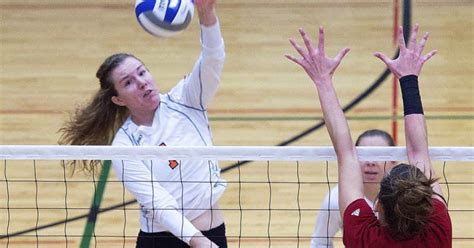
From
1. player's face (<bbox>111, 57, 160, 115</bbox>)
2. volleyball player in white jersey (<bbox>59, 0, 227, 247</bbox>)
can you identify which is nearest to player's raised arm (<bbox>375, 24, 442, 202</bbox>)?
volleyball player in white jersey (<bbox>59, 0, 227, 247</bbox>)

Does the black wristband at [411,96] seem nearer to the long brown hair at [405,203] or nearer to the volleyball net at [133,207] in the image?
the long brown hair at [405,203]

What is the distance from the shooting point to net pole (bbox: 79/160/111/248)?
22.4 feet

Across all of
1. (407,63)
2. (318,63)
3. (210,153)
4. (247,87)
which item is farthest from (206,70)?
(247,87)

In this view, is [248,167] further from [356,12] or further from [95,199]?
[356,12]

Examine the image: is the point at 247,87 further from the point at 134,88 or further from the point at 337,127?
the point at 337,127

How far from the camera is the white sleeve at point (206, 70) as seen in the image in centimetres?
447

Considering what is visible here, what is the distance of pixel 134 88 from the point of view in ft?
15.4

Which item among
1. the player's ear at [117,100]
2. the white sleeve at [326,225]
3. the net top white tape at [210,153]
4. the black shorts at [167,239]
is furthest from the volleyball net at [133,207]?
the net top white tape at [210,153]

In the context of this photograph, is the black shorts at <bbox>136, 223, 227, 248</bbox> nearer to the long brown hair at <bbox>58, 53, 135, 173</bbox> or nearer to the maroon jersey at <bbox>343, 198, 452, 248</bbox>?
the long brown hair at <bbox>58, 53, 135, 173</bbox>

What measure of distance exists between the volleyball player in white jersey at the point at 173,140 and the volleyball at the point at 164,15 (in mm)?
299

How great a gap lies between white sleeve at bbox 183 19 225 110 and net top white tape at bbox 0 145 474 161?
429 mm

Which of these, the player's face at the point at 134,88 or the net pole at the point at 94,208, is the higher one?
the player's face at the point at 134,88

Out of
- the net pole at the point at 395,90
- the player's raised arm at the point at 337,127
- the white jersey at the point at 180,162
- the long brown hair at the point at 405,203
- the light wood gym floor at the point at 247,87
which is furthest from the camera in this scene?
the net pole at the point at 395,90

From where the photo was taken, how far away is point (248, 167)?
7906 mm
